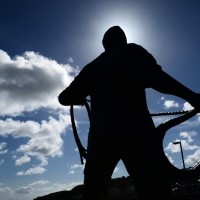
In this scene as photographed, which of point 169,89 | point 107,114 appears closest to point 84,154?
point 107,114

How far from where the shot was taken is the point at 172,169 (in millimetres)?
2590

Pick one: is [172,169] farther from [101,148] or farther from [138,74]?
[138,74]

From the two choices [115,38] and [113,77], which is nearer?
[113,77]

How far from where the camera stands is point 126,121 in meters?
2.79

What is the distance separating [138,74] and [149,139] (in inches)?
26.5

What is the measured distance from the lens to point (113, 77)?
3064 millimetres

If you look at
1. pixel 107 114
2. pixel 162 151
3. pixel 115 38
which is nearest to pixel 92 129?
pixel 107 114

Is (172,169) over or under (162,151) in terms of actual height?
under

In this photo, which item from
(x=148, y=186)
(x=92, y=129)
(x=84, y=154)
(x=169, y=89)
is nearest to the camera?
(x=148, y=186)

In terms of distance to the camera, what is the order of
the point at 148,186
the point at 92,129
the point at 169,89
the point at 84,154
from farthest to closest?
the point at 84,154 < the point at 92,129 < the point at 169,89 < the point at 148,186

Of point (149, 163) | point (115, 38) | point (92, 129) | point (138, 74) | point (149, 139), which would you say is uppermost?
point (115, 38)

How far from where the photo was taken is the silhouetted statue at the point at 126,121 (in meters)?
2.61

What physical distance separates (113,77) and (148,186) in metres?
1.12

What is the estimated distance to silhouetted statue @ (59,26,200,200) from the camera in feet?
8.55
